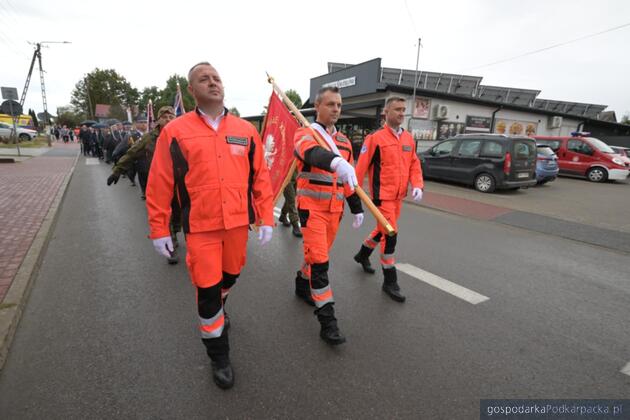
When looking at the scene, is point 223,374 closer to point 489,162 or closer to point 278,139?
point 278,139

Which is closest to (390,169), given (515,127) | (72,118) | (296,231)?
(296,231)

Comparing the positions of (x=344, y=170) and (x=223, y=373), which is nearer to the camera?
(x=223, y=373)

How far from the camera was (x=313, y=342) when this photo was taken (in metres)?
2.75

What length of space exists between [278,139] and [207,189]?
1.52 meters

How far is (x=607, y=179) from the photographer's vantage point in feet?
44.3

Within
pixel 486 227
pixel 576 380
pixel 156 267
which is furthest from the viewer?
pixel 486 227

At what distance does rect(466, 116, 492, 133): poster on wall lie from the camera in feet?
61.1

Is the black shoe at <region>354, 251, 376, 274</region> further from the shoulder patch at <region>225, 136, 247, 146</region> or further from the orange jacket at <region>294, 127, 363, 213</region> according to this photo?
the shoulder patch at <region>225, 136, 247, 146</region>

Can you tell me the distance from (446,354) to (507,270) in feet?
7.71

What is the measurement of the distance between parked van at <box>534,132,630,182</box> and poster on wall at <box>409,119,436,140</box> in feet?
15.6

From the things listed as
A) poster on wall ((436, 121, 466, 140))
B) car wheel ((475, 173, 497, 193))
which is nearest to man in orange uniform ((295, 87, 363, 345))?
car wheel ((475, 173, 497, 193))

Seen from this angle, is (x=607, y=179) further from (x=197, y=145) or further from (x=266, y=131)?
(x=197, y=145)

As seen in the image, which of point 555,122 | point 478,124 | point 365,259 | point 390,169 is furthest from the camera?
point 555,122

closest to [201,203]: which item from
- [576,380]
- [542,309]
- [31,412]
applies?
[31,412]
